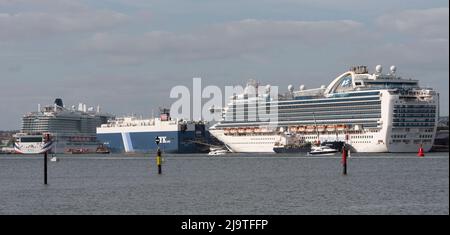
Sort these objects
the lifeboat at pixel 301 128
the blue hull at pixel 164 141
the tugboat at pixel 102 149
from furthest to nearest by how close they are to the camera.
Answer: the tugboat at pixel 102 149 < the blue hull at pixel 164 141 < the lifeboat at pixel 301 128

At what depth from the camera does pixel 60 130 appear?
17512 centimetres

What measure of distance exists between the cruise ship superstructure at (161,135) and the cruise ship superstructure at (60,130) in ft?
61.5

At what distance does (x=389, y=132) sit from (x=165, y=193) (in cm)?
6995

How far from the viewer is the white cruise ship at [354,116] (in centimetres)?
10900

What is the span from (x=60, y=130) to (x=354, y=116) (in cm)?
8050

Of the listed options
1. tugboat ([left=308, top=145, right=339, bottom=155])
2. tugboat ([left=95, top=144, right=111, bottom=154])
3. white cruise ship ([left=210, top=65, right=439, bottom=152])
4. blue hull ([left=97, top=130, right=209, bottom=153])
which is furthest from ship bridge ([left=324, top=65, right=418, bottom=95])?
tugboat ([left=95, top=144, right=111, bottom=154])

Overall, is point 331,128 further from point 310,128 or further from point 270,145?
point 270,145

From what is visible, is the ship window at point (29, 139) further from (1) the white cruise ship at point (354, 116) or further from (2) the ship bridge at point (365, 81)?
(2) the ship bridge at point (365, 81)

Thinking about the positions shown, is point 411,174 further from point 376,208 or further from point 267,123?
point 267,123

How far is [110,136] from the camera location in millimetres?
158125

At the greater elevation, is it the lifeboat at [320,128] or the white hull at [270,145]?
the lifeboat at [320,128]

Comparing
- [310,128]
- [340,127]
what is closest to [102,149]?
[310,128]

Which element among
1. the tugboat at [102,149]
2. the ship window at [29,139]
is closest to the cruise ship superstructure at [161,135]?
the tugboat at [102,149]
